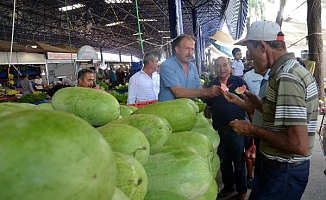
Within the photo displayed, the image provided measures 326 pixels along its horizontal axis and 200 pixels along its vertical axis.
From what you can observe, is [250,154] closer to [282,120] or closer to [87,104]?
[282,120]

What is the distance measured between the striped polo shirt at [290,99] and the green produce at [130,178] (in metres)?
1.25

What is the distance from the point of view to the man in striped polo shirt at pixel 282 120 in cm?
179

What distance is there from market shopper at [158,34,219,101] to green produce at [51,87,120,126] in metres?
1.55

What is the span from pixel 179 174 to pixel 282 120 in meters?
1.01

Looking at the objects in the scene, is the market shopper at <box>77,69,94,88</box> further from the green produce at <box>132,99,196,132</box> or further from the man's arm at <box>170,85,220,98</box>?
the green produce at <box>132,99,196,132</box>

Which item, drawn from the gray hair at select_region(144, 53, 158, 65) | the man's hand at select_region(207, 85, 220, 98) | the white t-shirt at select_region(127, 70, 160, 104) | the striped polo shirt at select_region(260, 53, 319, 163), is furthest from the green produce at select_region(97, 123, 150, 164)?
the gray hair at select_region(144, 53, 158, 65)

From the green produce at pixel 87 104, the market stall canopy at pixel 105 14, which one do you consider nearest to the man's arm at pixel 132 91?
the green produce at pixel 87 104

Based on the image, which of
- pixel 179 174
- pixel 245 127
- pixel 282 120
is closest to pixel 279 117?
pixel 282 120

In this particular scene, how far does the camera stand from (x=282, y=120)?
1.83m

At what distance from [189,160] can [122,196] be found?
49 cm

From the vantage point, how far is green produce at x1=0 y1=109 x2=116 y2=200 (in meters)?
0.48

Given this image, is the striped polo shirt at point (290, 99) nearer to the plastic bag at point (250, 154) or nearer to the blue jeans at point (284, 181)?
the blue jeans at point (284, 181)

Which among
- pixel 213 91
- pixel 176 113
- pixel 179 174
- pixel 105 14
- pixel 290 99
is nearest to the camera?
pixel 179 174

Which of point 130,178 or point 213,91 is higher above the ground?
point 213,91
